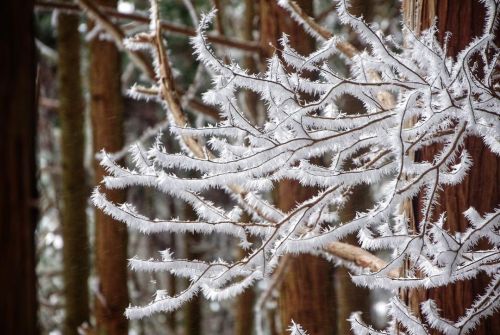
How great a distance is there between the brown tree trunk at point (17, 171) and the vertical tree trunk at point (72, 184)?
3.61 meters

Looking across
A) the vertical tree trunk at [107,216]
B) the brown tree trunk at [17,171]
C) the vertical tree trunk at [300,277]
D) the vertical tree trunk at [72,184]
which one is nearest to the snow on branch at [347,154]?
the brown tree trunk at [17,171]

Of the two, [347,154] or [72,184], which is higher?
[72,184]

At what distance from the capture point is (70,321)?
4.61 metres

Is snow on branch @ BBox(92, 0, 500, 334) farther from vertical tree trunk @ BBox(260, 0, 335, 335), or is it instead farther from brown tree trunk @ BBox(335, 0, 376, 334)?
brown tree trunk @ BBox(335, 0, 376, 334)

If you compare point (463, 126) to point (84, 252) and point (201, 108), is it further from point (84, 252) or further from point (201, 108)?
point (84, 252)

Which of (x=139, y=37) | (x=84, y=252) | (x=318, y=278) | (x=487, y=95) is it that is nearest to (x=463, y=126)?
(x=487, y=95)

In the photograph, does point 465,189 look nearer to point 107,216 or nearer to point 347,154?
point 347,154

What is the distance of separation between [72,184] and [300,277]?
2.20m

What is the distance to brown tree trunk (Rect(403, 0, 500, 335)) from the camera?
2.20 metres

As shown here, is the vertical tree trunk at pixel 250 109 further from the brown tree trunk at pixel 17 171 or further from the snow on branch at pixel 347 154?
the brown tree trunk at pixel 17 171

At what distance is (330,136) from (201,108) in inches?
101

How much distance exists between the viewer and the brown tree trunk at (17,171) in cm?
120

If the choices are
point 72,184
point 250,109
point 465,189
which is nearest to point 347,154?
point 465,189

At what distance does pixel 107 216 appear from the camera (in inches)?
165
